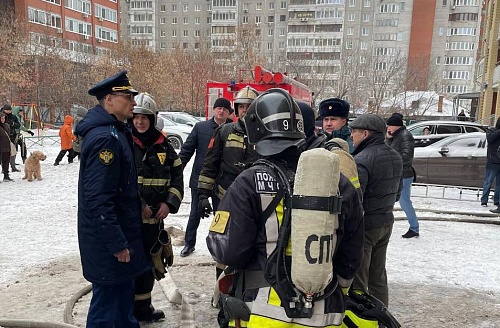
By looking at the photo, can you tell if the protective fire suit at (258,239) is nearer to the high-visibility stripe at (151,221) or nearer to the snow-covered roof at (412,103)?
the high-visibility stripe at (151,221)

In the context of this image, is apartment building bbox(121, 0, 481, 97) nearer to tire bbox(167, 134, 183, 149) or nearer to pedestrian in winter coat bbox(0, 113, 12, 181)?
tire bbox(167, 134, 183, 149)

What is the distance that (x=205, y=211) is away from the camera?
13.5 ft

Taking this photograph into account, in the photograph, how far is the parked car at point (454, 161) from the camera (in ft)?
31.3

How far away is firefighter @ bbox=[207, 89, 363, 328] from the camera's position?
5.78 feet

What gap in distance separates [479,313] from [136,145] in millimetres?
3671

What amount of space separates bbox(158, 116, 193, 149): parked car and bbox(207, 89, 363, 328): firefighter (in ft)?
49.2

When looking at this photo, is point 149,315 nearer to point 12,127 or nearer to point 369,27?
point 12,127

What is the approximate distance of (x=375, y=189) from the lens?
3371mm

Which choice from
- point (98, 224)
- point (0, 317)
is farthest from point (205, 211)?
point (0, 317)

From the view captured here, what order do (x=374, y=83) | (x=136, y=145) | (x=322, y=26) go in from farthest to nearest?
(x=322, y=26), (x=374, y=83), (x=136, y=145)

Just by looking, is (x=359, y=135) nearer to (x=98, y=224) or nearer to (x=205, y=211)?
(x=205, y=211)

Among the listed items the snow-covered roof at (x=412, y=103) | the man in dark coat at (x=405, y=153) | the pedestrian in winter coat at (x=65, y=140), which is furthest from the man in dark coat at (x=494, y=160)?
the snow-covered roof at (x=412, y=103)

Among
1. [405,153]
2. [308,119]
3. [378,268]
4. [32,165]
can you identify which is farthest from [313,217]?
[32,165]

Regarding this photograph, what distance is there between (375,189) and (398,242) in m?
3.16
